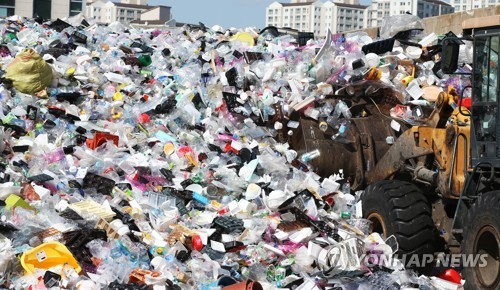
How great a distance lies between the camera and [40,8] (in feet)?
201

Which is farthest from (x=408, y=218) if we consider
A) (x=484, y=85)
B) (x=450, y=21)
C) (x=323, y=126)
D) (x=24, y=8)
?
(x=24, y=8)

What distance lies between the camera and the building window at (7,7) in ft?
192

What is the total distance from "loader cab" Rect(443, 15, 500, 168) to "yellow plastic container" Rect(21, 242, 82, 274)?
126 inches

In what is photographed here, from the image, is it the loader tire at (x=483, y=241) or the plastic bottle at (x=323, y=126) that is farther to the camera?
the plastic bottle at (x=323, y=126)

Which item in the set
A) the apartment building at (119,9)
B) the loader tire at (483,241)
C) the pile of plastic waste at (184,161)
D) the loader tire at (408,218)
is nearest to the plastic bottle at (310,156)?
the pile of plastic waste at (184,161)

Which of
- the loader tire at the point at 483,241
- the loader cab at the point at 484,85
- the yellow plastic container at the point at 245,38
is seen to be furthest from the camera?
the yellow plastic container at the point at 245,38

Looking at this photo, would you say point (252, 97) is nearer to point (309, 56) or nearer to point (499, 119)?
point (309, 56)

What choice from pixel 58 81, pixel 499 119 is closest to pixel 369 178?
pixel 499 119

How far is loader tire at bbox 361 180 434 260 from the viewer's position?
699cm

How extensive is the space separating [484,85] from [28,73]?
21.6 ft

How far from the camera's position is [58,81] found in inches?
452

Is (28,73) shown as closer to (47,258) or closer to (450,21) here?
(47,258)

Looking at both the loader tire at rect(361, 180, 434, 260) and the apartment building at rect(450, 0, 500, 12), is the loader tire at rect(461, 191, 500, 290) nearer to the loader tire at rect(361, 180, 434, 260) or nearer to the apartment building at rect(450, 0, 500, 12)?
the loader tire at rect(361, 180, 434, 260)

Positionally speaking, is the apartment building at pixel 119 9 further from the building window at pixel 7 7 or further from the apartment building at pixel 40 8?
the building window at pixel 7 7
